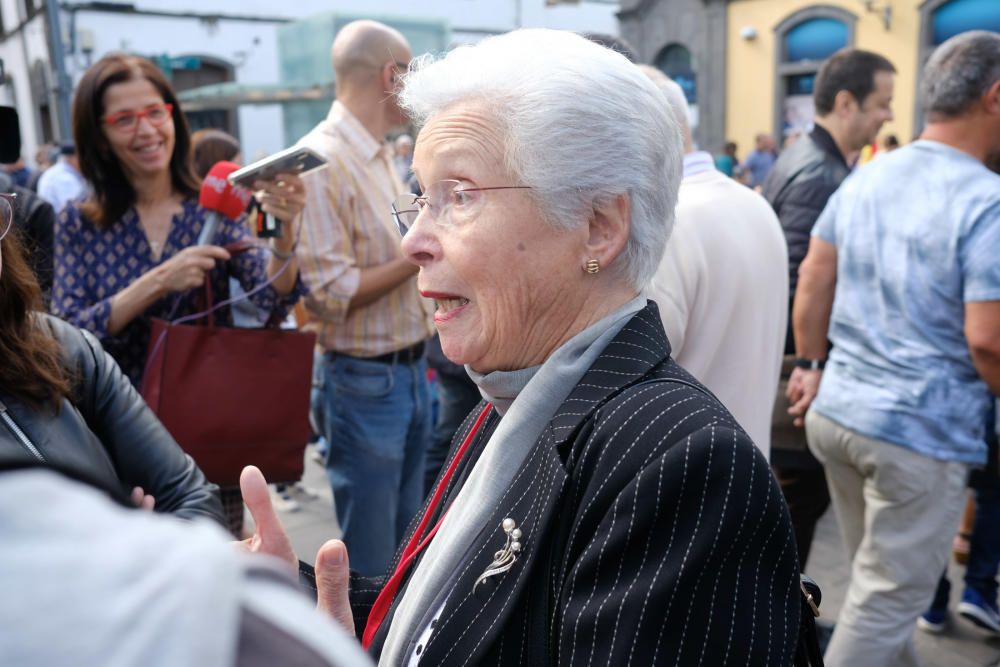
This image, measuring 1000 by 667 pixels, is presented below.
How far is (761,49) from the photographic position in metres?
18.4

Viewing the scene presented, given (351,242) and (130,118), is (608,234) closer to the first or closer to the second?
(351,242)

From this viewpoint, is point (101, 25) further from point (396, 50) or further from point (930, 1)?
point (396, 50)

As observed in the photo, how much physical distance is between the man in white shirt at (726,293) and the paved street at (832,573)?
144 cm

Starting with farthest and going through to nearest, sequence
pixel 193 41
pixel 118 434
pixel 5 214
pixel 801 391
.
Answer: pixel 193 41 < pixel 801 391 < pixel 118 434 < pixel 5 214

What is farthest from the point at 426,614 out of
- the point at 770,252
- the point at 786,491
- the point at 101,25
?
the point at 101,25

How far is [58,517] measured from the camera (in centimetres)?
44

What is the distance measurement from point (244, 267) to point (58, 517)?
237 cm

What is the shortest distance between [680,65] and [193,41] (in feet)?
36.5

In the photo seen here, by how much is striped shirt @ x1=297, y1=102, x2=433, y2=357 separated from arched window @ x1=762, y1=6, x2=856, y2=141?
15898mm

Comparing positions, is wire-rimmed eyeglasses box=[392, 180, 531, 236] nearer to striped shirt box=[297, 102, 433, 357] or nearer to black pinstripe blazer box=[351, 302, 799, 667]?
black pinstripe blazer box=[351, 302, 799, 667]

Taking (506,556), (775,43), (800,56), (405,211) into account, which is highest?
(775,43)

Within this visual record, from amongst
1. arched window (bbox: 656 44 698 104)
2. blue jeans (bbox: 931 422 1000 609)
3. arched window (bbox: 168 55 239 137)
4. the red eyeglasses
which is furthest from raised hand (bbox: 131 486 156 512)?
arched window (bbox: 168 55 239 137)

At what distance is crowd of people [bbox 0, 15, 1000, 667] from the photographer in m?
1.04

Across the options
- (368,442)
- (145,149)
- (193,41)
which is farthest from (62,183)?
(193,41)
